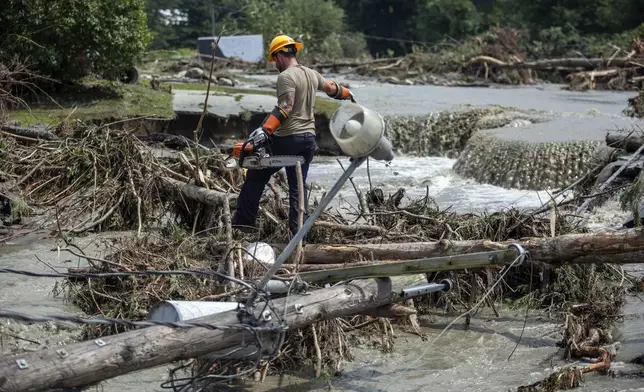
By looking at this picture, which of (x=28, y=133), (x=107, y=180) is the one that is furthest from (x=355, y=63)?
(x=107, y=180)

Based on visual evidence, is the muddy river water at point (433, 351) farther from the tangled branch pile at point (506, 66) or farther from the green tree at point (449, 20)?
the green tree at point (449, 20)

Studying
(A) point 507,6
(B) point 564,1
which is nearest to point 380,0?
(A) point 507,6

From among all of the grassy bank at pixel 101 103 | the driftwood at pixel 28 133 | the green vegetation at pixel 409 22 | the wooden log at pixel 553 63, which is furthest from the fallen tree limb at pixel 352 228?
the green vegetation at pixel 409 22

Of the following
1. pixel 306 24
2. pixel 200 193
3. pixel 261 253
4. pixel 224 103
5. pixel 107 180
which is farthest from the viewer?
pixel 306 24

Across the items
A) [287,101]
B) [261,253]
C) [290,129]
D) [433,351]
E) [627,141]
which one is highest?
[287,101]

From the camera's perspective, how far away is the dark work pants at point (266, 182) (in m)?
8.15

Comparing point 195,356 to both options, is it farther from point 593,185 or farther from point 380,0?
point 380,0

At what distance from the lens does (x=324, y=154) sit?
17.3 m

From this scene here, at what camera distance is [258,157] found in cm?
786

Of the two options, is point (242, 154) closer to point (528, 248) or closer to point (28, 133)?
point (528, 248)

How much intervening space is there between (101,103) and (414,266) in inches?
427

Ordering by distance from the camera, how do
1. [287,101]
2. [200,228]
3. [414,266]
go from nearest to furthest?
[414,266], [287,101], [200,228]

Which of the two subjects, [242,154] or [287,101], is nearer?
[242,154]

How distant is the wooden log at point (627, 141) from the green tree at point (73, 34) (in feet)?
24.5
